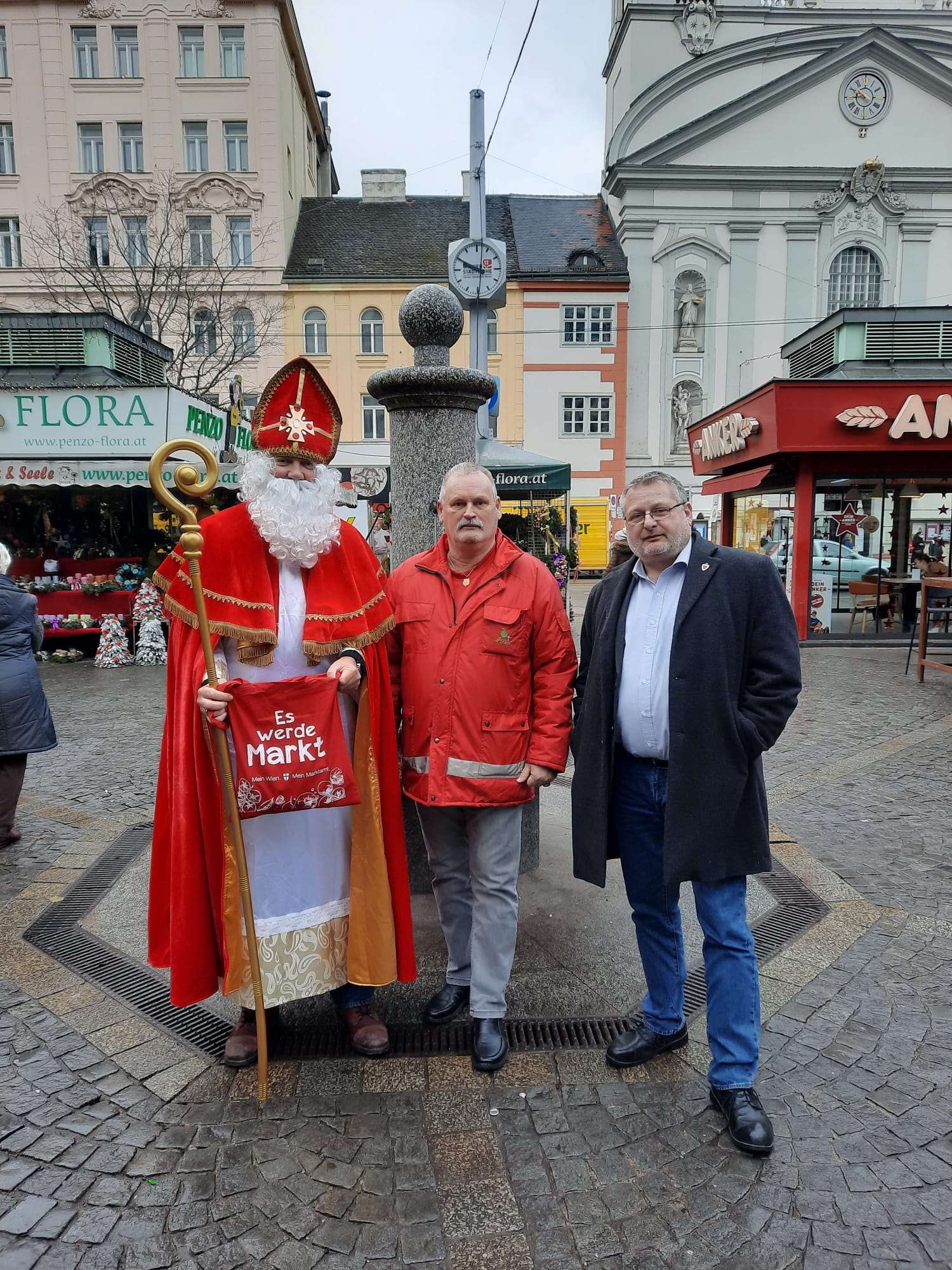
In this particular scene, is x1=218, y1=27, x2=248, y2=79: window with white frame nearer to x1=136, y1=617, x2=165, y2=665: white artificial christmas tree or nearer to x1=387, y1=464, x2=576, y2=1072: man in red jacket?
x1=136, y1=617, x2=165, y2=665: white artificial christmas tree

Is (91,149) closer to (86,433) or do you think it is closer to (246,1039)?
(86,433)

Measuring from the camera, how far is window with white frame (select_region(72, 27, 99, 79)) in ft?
88.8

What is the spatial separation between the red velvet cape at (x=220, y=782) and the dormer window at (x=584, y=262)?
29516 millimetres

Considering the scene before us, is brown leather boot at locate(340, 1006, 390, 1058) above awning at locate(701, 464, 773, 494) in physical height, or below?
below

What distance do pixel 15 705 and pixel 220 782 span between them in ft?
9.43

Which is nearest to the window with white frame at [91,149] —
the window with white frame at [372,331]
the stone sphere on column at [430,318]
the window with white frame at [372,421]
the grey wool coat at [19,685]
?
the window with white frame at [372,331]

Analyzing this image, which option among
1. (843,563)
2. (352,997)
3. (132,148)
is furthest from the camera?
(132,148)

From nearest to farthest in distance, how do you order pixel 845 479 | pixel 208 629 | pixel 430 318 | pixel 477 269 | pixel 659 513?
pixel 208 629 → pixel 659 513 → pixel 430 318 → pixel 477 269 → pixel 845 479

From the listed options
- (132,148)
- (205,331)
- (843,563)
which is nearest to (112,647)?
(843,563)

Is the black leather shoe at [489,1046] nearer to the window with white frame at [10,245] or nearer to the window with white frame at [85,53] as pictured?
the window with white frame at [10,245]

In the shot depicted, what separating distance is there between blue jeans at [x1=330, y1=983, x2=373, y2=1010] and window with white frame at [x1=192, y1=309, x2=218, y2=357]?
836 inches

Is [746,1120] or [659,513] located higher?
[659,513]

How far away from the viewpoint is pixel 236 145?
27656 mm

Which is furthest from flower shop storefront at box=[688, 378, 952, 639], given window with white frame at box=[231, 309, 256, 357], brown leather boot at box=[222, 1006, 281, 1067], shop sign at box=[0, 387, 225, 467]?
window with white frame at box=[231, 309, 256, 357]
